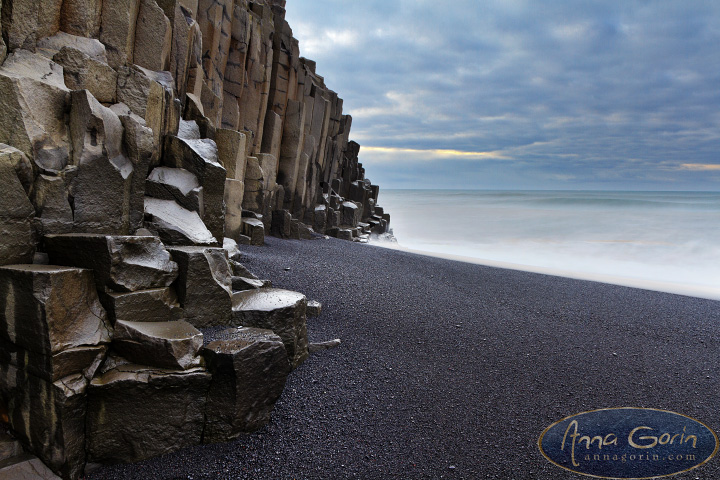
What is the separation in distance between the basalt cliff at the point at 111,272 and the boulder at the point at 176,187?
0.01 meters

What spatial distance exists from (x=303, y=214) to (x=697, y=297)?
9.90 metres

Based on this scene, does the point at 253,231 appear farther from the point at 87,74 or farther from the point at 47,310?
the point at 47,310

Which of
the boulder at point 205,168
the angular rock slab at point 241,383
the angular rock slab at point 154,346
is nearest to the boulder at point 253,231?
the boulder at point 205,168

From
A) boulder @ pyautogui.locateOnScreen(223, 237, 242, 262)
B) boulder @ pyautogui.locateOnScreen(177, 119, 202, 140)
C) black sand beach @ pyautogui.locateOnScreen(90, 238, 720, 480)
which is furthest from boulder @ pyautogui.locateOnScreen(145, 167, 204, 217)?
black sand beach @ pyautogui.locateOnScreen(90, 238, 720, 480)

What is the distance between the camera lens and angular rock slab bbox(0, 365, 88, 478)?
262 centimetres

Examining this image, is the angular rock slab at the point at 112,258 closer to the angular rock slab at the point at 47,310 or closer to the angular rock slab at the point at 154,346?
the angular rock slab at the point at 47,310

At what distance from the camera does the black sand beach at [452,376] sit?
296 cm

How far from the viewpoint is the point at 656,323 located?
602 cm

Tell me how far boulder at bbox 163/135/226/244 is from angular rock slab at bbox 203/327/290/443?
1.87 meters

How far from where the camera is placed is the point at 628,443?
3.28 meters

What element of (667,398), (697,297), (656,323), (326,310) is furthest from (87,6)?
(697,297)

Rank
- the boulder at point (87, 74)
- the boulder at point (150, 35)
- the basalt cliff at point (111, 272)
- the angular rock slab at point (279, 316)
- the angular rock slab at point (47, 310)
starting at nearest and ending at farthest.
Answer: the angular rock slab at point (47, 310) < the basalt cliff at point (111, 272) < the boulder at point (87, 74) < the angular rock slab at point (279, 316) < the boulder at point (150, 35)

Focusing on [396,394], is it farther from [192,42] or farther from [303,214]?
[303,214]

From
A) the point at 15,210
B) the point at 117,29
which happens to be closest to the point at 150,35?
the point at 117,29
